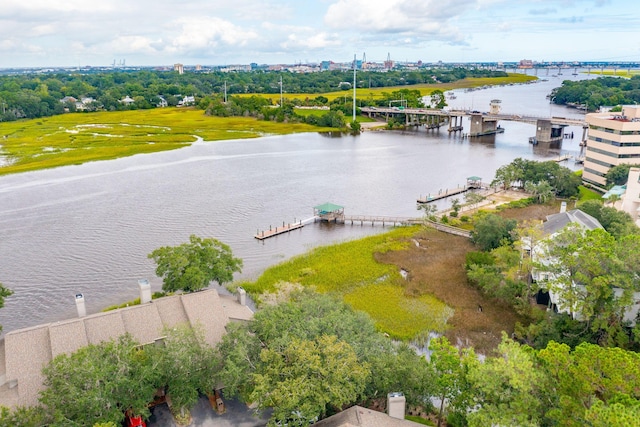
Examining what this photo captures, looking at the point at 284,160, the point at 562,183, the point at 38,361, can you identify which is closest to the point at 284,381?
the point at 38,361

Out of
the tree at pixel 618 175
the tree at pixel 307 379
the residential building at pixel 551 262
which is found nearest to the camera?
the tree at pixel 307 379

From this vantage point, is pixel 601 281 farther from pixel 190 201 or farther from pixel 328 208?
pixel 190 201

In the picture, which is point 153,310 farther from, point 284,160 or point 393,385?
point 284,160

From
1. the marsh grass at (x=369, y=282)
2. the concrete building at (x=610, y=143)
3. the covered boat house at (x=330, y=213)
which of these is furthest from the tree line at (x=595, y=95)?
the marsh grass at (x=369, y=282)

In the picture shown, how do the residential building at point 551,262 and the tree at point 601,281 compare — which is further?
the residential building at point 551,262

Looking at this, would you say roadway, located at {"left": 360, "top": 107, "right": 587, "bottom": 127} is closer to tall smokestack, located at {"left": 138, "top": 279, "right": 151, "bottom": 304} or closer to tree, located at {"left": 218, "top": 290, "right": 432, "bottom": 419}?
tree, located at {"left": 218, "top": 290, "right": 432, "bottom": 419}

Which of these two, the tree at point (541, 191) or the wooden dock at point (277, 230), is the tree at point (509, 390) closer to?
the wooden dock at point (277, 230)

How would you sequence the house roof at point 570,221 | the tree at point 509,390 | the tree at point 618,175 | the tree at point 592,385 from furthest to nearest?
1. the tree at point 618,175
2. the house roof at point 570,221
3. the tree at point 509,390
4. the tree at point 592,385
